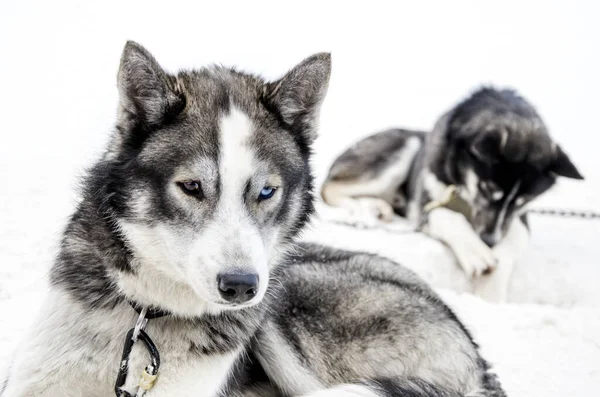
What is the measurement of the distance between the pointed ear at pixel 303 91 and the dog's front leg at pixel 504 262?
3147mm

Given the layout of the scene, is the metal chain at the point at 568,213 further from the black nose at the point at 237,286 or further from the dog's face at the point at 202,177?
the black nose at the point at 237,286

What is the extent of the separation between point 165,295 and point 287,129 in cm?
72

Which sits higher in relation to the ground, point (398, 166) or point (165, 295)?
point (165, 295)

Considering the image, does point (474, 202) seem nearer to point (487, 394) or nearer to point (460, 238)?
point (460, 238)

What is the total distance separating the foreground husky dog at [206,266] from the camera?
194cm

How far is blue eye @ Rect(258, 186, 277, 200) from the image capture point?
6.69 ft

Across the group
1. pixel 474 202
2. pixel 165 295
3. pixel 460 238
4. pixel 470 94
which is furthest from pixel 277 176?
pixel 470 94

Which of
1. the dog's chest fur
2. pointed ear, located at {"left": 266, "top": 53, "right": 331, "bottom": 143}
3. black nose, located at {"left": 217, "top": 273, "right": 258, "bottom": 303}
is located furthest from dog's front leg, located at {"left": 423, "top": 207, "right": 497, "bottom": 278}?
black nose, located at {"left": 217, "top": 273, "right": 258, "bottom": 303}

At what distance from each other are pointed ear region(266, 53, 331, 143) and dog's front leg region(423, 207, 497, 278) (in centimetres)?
318

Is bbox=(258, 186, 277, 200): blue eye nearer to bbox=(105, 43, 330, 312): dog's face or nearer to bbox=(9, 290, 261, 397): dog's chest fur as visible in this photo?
bbox=(105, 43, 330, 312): dog's face

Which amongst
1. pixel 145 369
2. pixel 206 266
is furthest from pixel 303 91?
pixel 145 369

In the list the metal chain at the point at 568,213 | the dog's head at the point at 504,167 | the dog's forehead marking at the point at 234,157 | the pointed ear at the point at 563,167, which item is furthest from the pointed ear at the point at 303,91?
the metal chain at the point at 568,213

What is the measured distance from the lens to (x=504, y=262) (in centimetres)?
522

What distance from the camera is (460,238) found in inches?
206
